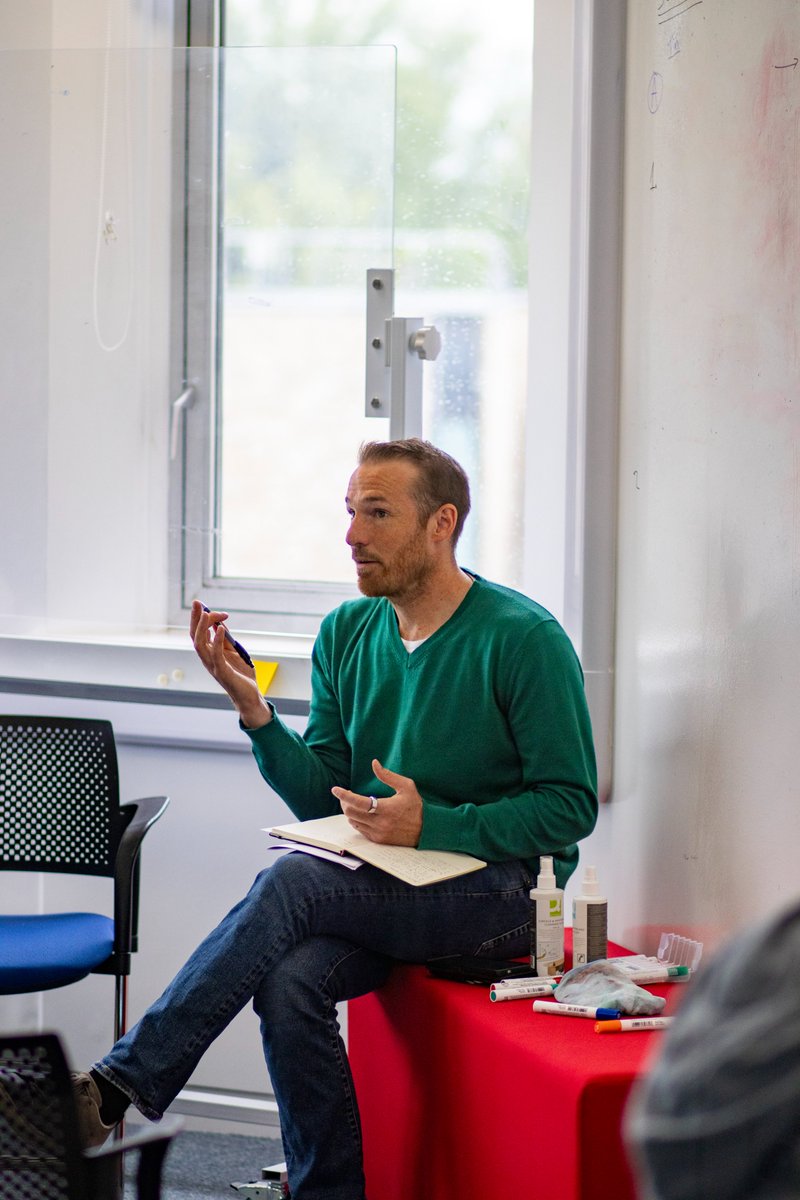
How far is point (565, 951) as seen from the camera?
7.64 feet

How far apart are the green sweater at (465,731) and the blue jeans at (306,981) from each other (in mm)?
110

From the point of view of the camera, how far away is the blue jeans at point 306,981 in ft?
6.89

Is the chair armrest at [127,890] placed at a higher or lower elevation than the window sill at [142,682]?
lower

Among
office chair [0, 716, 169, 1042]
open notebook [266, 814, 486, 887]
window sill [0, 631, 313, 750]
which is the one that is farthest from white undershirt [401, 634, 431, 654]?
office chair [0, 716, 169, 1042]

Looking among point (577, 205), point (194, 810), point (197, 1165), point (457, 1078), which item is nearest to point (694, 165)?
point (577, 205)

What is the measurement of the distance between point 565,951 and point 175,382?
155cm

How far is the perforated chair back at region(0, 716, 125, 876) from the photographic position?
9.18 ft

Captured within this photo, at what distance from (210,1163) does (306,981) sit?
2.94ft

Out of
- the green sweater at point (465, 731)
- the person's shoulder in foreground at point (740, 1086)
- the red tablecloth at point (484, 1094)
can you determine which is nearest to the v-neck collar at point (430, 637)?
the green sweater at point (465, 731)

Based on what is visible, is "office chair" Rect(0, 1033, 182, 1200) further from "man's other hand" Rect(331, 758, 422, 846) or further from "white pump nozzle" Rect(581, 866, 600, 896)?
"white pump nozzle" Rect(581, 866, 600, 896)

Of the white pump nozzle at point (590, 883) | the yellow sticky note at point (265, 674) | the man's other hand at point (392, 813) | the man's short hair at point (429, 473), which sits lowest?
the white pump nozzle at point (590, 883)

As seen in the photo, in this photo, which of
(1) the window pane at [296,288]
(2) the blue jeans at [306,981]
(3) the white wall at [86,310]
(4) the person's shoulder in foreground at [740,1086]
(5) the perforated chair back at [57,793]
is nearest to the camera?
(4) the person's shoulder in foreground at [740,1086]

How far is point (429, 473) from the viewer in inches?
93.8

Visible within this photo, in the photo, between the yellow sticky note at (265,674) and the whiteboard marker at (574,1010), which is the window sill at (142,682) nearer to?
the yellow sticky note at (265,674)
